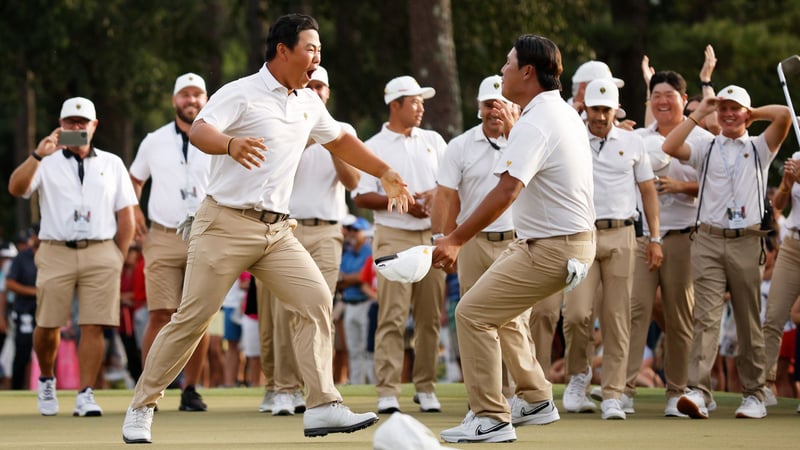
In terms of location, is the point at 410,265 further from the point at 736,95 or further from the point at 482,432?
the point at 736,95

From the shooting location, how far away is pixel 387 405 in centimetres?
1159

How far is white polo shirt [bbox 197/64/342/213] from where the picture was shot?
8.56m

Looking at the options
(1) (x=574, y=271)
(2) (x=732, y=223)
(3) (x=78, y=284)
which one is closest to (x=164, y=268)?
(3) (x=78, y=284)

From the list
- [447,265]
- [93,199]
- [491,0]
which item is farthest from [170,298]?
[491,0]

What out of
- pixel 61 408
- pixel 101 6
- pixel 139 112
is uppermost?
pixel 101 6

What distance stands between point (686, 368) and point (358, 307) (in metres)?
7.24

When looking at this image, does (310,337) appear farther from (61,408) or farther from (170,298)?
(61,408)

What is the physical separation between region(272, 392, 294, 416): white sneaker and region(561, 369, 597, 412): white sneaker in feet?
7.16

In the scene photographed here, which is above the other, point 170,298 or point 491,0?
point 491,0

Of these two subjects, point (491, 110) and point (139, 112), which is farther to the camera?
point (139, 112)

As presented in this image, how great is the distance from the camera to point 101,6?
93.5ft

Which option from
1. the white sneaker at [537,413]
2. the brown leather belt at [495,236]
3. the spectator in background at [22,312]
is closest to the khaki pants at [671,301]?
the brown leather belt at [495,236]

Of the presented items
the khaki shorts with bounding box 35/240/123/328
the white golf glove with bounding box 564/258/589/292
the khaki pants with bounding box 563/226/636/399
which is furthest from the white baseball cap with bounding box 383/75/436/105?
the white golf glove with bounding box 564/258/589/292

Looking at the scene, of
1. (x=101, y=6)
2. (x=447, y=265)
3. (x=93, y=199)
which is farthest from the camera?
(x=101, y=6)
